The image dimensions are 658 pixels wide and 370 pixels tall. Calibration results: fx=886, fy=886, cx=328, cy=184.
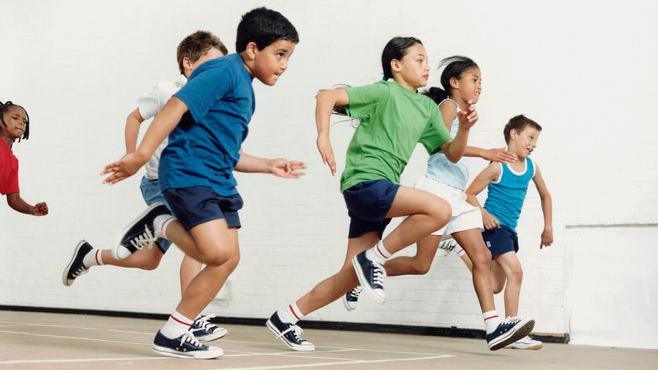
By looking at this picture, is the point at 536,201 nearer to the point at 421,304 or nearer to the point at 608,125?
the point at 608,125

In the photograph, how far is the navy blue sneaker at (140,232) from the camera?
3471 millimetres

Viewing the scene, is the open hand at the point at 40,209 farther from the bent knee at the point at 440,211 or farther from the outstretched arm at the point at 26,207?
the bent knee at the point at 440,211

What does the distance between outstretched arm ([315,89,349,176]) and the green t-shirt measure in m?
0.05

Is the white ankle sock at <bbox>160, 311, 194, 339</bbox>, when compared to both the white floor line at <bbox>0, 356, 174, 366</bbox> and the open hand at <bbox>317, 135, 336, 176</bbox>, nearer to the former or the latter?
the white floor line at <bbox>0, 356, 174, 366</bbox>

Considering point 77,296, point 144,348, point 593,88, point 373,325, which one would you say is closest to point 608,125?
point 593,88

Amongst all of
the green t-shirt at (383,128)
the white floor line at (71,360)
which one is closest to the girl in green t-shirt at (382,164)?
the green t-shirt at (383,128)

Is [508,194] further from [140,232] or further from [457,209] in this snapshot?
[140,232]

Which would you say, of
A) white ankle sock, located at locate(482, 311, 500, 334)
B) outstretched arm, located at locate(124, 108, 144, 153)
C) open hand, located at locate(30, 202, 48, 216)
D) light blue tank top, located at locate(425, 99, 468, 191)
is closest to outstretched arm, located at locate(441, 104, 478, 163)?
light blue tank top, located at locate(425, 99, 468, 191)

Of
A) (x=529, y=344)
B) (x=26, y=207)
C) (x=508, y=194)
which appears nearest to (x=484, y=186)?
(x=508, y=194)

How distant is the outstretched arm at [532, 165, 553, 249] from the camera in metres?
5.03

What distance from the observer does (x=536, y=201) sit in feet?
17.7

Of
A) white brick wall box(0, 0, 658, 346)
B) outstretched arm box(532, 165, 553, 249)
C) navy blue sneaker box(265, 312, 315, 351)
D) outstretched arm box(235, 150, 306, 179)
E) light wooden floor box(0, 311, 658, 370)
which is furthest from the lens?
white brick wall box(0, 0, 658, 346)

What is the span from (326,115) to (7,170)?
95.4 inches

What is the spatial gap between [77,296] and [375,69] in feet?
10.9
